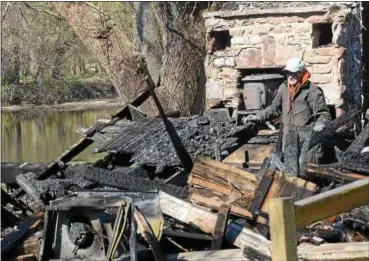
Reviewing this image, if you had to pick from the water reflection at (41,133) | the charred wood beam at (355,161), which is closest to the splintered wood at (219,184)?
the charred wood beam at (355,161)

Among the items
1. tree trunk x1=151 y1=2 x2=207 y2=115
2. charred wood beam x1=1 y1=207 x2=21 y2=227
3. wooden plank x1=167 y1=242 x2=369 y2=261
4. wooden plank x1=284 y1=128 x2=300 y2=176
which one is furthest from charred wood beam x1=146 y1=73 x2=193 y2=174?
tree trunk x1=151 y1=2 x2=207 y2=115

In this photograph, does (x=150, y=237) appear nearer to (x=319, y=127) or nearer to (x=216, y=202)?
(x=216, y=202)

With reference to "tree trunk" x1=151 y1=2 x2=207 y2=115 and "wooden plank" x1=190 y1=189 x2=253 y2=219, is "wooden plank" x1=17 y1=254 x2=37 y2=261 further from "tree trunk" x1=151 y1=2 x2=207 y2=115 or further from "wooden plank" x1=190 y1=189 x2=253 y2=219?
"tree trunk" x1=151 y1=2 x2=207 y2=115

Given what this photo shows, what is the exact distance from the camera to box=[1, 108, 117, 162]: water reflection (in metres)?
20.7

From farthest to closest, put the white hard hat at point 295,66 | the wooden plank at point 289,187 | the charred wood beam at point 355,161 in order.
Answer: the white hard hat at point 295,66
the charred wood beam at point 355,161
the wooden plank at point 289,187

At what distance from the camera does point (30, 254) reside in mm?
6730

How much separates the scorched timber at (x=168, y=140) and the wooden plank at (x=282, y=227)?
677 centimetres

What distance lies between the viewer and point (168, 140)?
10.3 m

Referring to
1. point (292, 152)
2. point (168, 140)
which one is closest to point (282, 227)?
point (292, 152)

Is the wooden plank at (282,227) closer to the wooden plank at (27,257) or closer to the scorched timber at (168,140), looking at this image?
the wooden plank at (27,257)

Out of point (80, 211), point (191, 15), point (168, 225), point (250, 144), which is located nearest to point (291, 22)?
point (250, 144)

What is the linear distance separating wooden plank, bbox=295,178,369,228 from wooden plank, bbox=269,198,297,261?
0.05 metres

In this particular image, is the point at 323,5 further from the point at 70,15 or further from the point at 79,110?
the point at 79,110

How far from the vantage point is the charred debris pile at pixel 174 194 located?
20.6ft
